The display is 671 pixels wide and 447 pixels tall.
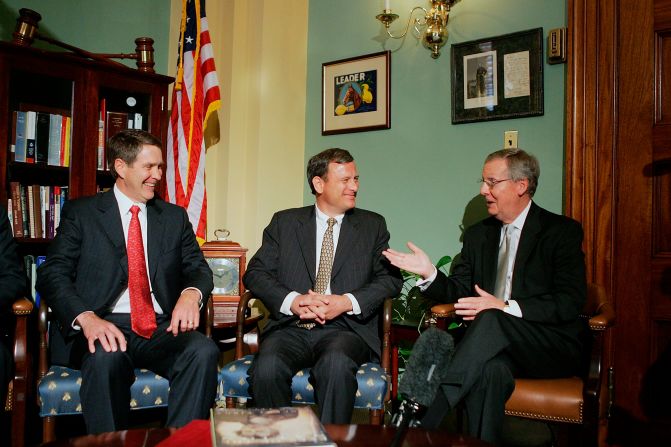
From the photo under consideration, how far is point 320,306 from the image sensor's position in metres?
2.67

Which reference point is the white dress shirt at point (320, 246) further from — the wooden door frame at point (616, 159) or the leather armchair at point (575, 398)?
the wooden door frame at point (616, 159)

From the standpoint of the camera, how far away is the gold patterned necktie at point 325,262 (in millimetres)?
2887

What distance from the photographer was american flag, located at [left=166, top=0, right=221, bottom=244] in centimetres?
361

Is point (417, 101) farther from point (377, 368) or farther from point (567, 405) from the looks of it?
point (567, 405)

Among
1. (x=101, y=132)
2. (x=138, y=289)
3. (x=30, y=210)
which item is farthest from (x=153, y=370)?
(x=101, y=132)

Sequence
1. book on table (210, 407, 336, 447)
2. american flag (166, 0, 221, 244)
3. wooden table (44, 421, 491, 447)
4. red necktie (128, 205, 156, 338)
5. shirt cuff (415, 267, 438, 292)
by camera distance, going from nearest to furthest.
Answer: book on table (210, 407, 336, 447) → wooden table (44, 421, 491, 447) → red necktie (128, 205, 156, 338) → shirt cuff (415, 267, 438, 292) → american flag (166, 0, 221, 244)

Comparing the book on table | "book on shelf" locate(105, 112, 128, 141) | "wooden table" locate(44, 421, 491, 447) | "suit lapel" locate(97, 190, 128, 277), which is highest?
"book on shelf" locate(105, 112, 128, 141)

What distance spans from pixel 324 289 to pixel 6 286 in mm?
1388

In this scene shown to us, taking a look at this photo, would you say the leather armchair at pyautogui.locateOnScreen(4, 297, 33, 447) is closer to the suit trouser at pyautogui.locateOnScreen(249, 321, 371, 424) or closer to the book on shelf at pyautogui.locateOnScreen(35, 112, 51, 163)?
the suit trouser at pyautogui.locateOnScreen(249, 321, 371, 424)

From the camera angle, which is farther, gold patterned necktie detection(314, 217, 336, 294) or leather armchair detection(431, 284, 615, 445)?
gold patterned necktie detection(314, 217, 336, 294)

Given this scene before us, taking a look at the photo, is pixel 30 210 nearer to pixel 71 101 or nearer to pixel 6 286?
pixel 71 101

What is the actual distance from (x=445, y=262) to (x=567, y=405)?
4.31 ft

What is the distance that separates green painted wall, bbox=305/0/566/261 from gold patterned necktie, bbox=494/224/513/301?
54 centimetres

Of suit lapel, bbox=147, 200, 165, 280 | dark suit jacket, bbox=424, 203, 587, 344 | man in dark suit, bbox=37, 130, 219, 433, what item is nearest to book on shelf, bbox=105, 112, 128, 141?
man in dark suit, bbox=37, 130, 219, 433
